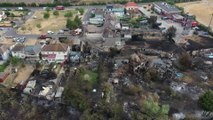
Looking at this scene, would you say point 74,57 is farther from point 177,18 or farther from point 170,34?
point 177,18

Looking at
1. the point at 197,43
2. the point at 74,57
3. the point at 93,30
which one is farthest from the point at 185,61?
the point at 93,30

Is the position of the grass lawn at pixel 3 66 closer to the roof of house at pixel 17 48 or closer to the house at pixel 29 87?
the roof of house at pixel 17 48

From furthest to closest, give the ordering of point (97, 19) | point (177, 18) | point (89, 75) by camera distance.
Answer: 1. point (177, 18)
2. point (97, 19)
3. point (89, 75)

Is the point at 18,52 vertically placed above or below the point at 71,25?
below

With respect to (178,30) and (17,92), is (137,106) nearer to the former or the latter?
(17,92)

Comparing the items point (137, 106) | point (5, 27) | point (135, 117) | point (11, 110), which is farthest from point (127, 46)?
point (5, 27)

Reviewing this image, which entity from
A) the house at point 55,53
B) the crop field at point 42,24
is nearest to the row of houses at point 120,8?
the crop field at point 42,24
